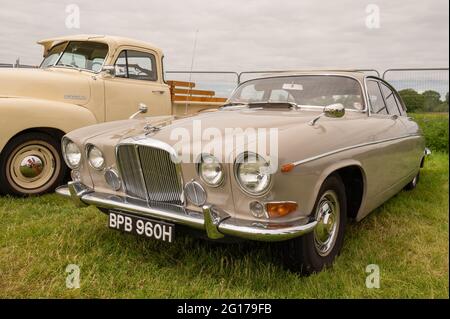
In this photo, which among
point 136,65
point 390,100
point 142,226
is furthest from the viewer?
point 136,65

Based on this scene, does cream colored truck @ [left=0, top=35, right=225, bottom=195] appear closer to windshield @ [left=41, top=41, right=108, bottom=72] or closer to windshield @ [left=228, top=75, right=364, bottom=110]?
windshield @ [left=41, top=41, right=108, bottom=72]

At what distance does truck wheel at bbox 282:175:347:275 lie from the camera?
2.43m

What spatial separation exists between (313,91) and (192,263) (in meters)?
1.87

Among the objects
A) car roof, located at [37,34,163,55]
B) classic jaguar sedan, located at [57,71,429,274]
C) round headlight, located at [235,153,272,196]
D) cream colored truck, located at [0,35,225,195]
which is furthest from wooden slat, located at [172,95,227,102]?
round headlight, located at [235,153,272,196]

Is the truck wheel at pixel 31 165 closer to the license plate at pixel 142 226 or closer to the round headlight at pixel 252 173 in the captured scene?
the license plate at pixel 142 226

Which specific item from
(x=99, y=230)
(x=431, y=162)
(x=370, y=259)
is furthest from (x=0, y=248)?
(x=431, y=162)

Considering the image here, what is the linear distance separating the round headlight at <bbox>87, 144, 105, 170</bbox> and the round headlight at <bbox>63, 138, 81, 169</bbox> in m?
0.14

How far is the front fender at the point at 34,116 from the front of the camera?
4070 millimetres

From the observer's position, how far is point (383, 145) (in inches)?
128

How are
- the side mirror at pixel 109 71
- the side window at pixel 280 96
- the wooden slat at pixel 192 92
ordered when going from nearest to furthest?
the side window at pixel 280 96 < the side mirror at pixel 109 71 < the wooden slat at pixel 192 92

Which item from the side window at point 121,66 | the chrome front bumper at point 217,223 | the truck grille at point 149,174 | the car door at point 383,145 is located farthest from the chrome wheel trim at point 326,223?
the side window at point 121,66

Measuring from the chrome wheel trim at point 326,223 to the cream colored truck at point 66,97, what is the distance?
2007mm

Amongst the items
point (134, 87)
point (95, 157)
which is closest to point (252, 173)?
point (95, 157)

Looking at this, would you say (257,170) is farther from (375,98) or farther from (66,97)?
(66,97)
